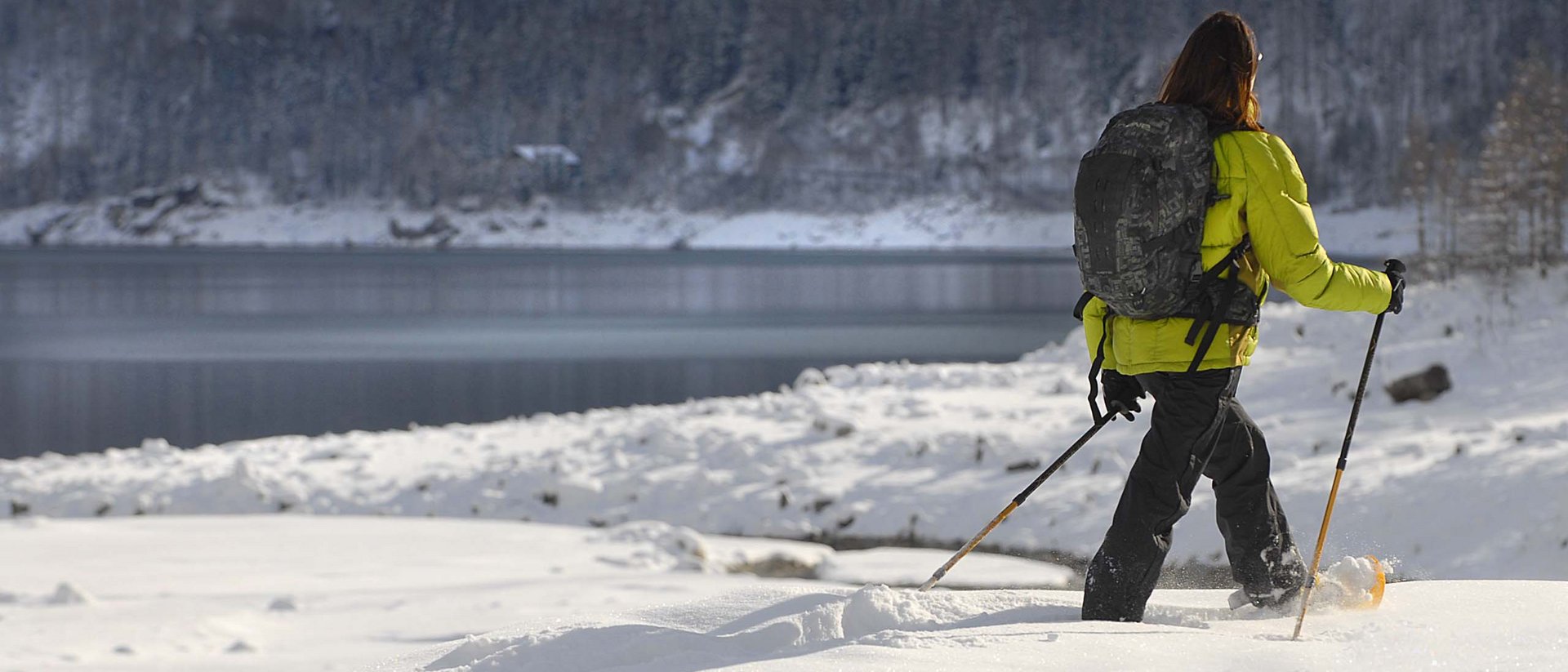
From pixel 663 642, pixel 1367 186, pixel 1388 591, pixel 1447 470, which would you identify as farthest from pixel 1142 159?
pixel 1367 186

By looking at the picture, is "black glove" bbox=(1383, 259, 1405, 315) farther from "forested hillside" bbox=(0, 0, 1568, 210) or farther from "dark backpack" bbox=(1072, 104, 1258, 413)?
"forested hillside" bbox=(0, 0, 1568, 210)

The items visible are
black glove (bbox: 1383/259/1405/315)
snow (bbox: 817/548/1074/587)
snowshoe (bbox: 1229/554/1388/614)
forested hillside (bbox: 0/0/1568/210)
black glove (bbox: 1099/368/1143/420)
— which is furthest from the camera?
forested hillside (bbox: 0/0/1568/210)

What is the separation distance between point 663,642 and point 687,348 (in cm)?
3193

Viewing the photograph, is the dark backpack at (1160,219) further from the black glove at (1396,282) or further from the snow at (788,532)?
the snow at (788,532)

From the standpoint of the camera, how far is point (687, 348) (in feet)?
117

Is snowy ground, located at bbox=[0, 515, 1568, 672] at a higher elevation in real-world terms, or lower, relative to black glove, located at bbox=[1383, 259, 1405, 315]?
lower

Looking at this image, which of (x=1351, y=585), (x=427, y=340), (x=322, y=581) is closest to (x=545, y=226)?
(x=427, y=340)

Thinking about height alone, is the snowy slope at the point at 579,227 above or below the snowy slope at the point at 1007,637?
below

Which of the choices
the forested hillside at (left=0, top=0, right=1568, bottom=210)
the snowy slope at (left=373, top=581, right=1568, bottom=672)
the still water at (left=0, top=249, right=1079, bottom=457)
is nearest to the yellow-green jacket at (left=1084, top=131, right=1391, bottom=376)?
the snowy slope at (left=373, top=581, right=1568, bottom=672)

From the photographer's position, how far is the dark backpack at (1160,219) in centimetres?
374

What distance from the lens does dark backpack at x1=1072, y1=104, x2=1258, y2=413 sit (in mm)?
3738

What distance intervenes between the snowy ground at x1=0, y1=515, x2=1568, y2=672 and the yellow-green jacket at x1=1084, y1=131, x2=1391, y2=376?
0.78 m

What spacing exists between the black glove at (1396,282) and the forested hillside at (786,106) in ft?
490

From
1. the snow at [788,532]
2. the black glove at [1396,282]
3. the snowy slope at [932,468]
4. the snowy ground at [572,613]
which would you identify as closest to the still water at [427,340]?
the snowy slope at [932,468]
